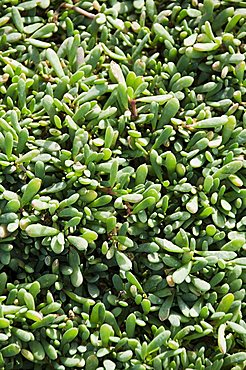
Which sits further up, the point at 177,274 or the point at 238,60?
the point at 238,60

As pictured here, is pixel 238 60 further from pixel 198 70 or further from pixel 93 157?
pixel 93 157

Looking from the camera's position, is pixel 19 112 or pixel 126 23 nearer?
pixel 19 112

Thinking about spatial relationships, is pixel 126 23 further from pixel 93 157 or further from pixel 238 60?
pixel 93 157

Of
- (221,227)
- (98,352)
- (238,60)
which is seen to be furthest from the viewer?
(238,60)

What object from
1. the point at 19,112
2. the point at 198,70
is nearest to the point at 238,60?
the point at 198,70

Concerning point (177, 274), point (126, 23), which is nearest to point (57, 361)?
point (177, 274)

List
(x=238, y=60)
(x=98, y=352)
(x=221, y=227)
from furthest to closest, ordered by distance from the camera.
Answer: (x=238, y=60) < (x=221, y=227) < (x=98, y=352)

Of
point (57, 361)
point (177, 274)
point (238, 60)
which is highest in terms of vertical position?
point (238, 60)
